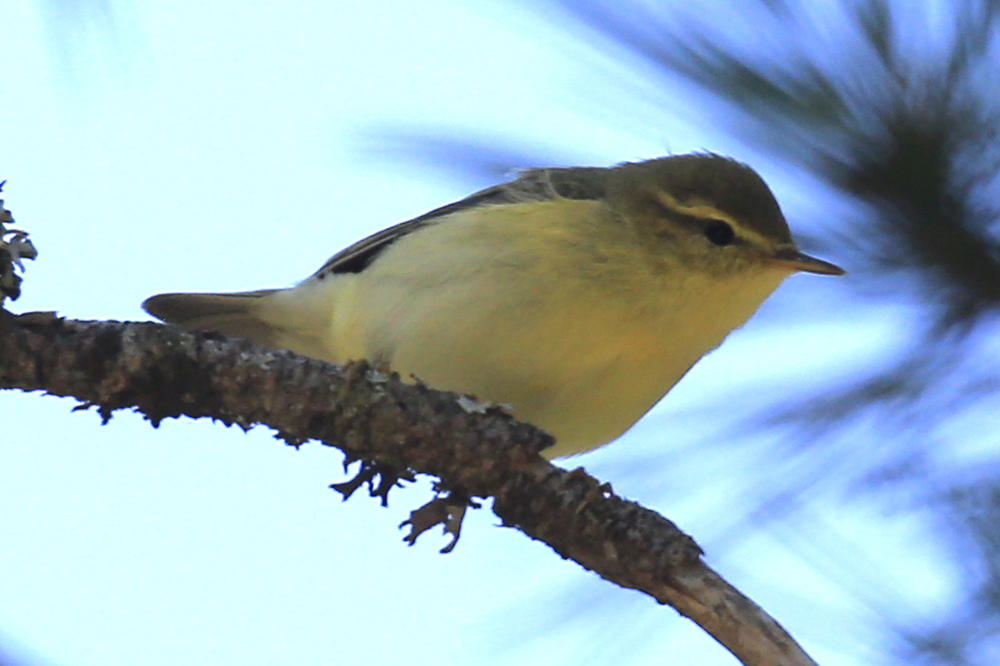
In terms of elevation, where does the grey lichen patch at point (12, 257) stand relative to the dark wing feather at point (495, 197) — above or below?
below

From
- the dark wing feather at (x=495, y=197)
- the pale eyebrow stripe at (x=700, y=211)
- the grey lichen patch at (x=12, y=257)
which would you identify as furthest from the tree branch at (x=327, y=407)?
the pale eyebrow stripe at (x=700, y=211)

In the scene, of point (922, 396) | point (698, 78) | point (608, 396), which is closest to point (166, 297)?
point (608, 396)

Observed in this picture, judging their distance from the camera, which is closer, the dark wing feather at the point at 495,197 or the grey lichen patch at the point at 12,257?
the grey lichen patch at the point at 12,257

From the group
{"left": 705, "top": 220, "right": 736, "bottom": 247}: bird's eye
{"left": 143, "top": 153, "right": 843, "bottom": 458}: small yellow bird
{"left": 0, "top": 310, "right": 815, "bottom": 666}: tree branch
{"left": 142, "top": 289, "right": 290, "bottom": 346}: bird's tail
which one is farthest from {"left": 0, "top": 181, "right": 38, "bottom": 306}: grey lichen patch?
{"left": 705, "top": 220, "right": 736, "bottom": 247}: bird's eye

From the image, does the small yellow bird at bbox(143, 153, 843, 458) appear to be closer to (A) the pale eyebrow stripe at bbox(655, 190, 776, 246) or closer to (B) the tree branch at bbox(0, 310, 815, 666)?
(A) the pale eyebrow stripe at bbox(655, 190, 776, 246)

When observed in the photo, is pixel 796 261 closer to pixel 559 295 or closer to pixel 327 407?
pixel 559 295

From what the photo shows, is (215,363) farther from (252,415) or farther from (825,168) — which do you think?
(825,168)

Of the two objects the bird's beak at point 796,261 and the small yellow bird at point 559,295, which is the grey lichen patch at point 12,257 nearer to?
the small yellow bird at point 559,295

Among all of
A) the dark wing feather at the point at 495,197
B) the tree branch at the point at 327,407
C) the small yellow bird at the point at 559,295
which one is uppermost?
the dark wing feather at the point at 495,197
